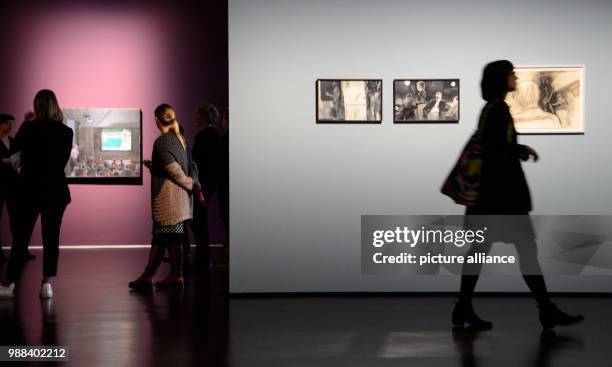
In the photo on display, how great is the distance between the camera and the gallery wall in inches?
259

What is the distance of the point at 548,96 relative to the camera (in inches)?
259

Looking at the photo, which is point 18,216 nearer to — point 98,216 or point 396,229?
point 396,229

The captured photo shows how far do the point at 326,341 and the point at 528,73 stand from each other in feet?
9.68

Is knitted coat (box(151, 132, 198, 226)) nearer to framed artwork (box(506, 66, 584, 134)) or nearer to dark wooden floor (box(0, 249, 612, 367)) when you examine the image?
dark wooden floor (box(0, 249, 612, 367))

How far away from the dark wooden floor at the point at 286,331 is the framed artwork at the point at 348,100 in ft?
Result: 4.75

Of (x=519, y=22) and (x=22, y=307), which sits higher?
(x=519, y=22)

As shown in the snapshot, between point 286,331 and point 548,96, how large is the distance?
9.64 ft

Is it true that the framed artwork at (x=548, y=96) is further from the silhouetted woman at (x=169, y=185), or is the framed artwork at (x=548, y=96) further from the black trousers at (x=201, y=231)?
the black trousers at (x=201, y=231)

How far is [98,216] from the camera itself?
11227mm

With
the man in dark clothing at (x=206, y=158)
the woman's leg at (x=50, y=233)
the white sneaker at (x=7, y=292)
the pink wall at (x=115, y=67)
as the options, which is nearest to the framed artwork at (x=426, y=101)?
the man in dark clothing at (x=206, y=158)

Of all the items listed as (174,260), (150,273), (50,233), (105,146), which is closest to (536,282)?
(174,260)

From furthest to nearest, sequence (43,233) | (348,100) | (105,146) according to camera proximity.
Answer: (105,146) < (348,100) < (43,233)

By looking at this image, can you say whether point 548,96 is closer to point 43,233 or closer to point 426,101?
point 426,101

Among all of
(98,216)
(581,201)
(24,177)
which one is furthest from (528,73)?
(98,216)
